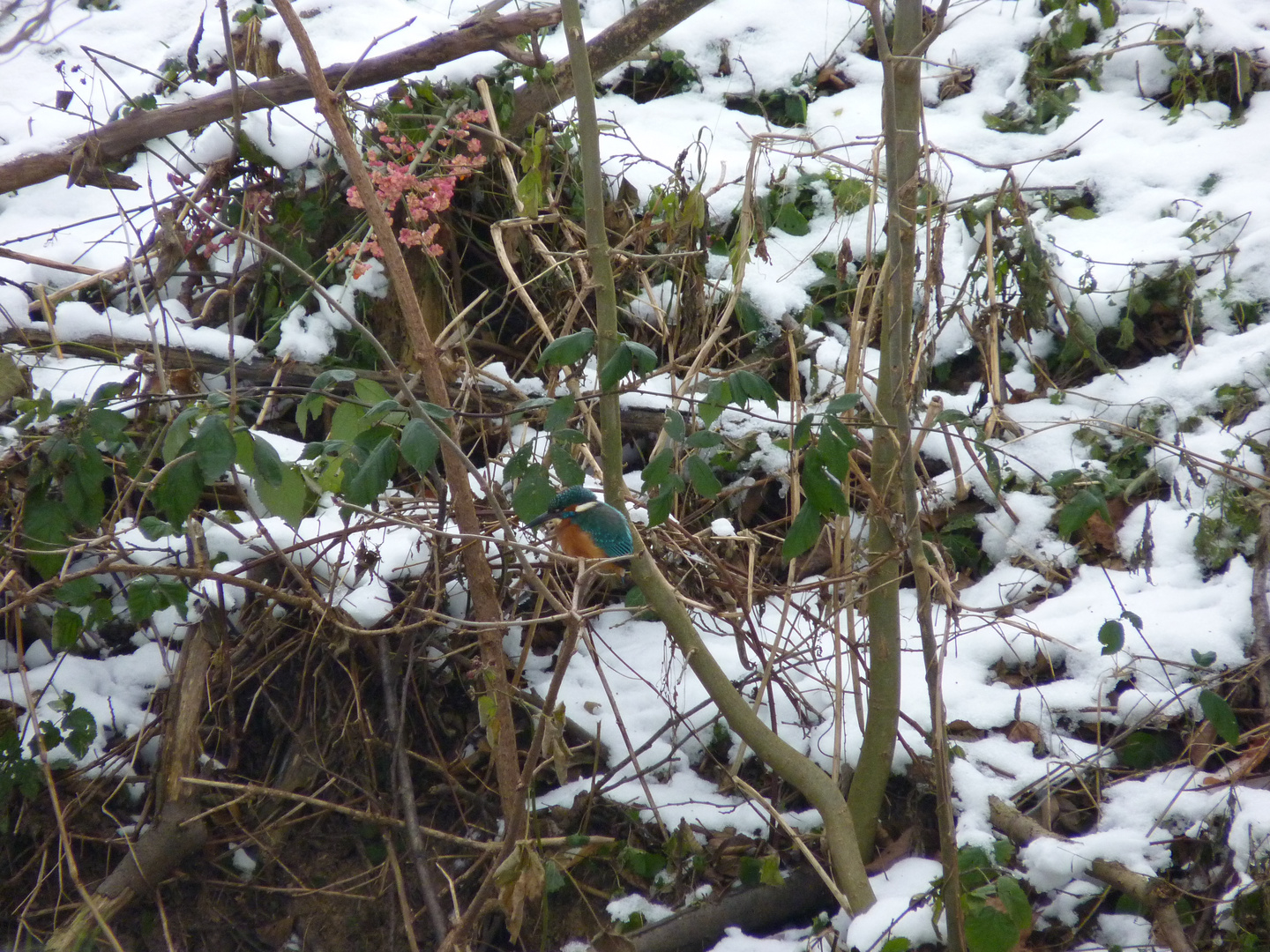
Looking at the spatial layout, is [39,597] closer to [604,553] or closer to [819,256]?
[604,553]

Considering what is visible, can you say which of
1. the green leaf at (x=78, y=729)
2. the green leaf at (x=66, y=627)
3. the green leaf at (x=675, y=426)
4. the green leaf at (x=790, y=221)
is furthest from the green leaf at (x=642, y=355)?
the green leaf at (x=790, y=221)

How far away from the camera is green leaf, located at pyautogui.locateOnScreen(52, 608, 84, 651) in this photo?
2537 mm

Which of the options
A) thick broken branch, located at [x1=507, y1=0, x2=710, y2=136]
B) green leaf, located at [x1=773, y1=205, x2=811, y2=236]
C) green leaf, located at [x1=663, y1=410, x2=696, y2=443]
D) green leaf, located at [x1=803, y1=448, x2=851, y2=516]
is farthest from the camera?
green leaf, located at [x1=773, y1=205, x2=811, y2=236]

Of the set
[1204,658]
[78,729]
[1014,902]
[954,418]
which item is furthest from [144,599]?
[1204,658]

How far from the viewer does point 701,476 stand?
190 cm

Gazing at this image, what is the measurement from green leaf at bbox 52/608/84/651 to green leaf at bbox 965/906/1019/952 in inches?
95.4

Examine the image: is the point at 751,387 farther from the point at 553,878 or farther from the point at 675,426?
the point at 553,878

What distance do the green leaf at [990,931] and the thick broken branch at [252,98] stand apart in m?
2.70

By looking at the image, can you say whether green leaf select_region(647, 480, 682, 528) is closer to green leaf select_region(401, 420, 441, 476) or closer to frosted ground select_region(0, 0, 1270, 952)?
frosted ground select_region(0, 0, 1270, 952)

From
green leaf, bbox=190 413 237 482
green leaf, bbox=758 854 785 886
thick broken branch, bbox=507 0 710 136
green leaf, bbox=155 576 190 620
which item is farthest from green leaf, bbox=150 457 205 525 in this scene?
thick broken branch, bbox=507 0 710 136

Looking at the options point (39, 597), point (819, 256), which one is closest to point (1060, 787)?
point (819, 256)

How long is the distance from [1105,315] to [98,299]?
12.2 feet

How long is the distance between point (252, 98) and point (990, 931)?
3.20m

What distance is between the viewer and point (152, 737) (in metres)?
2.71
